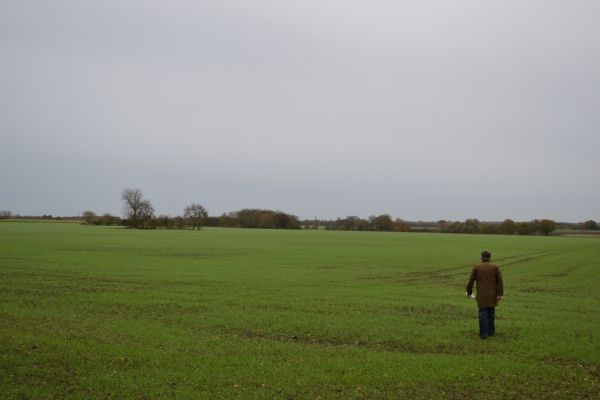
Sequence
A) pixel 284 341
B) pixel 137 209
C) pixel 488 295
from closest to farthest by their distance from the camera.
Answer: pixel 284 341 → pixel 488 295 → pixel 137 209

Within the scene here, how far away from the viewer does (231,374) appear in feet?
35.1

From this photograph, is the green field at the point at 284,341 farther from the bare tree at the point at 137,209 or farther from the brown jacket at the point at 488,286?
the bare tree at the point at 137,209

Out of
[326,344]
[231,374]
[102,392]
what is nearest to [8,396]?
[102,392]

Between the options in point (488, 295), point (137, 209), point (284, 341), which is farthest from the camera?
point (137, 209)

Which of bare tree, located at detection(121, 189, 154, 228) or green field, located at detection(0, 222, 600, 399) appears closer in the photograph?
green field, located at detection(0, 222, 600, 399)

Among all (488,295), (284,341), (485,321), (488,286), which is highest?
(488,286)

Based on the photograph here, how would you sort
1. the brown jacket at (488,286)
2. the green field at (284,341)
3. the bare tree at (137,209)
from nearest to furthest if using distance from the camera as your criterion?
the green field at (284,341), the brown jacket at (488,286), the bare tree at (137,209)

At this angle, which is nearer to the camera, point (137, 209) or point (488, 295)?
point (488, 295)

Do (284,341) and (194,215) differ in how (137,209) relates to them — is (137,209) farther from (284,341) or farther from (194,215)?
(284,341)

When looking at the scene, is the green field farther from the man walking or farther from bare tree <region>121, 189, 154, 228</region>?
bare tree <region>121, 189, 154, 228</region>

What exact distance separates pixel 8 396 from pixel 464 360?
977 cm

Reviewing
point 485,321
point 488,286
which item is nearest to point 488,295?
point 488,286

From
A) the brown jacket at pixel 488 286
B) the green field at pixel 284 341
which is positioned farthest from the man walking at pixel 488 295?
the green field at pixel 284 341

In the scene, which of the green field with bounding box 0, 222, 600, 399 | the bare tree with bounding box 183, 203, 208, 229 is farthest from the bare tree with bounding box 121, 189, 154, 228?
the green field with bounding box 0, 222, 600, 399
